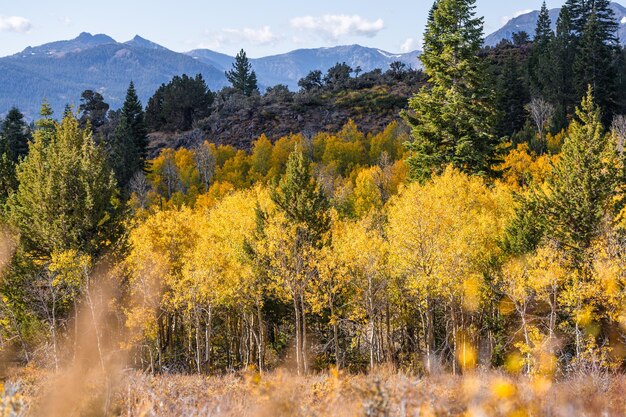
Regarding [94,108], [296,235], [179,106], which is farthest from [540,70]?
[94,108]

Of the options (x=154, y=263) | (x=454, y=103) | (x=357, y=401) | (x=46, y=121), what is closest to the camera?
(x=357, y=401)

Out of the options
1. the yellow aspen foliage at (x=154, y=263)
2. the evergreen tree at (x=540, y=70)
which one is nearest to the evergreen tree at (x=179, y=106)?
the evergreen tree at (x=540, y=70)

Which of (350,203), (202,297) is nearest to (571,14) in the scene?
(350,203)

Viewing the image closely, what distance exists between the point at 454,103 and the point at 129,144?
185 ft

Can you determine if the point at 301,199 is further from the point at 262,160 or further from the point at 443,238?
the point at 262,160

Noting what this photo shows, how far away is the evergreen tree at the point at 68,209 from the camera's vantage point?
27.0 m

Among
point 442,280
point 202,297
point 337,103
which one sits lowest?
point 202,297

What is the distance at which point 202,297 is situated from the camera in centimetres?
2883

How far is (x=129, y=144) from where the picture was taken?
7394cm

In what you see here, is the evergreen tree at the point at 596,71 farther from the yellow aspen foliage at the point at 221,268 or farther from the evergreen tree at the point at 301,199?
the yellow aspen foliage at the point at 221,268

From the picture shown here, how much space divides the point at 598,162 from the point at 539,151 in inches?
1638

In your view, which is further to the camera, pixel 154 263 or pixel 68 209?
pixel 154 263

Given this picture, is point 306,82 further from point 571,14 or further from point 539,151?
point 539,151

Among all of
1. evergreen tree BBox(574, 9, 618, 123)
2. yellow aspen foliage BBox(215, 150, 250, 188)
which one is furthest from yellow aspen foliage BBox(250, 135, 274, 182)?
evergreen tree BBox(574, 9, 618, 123)
